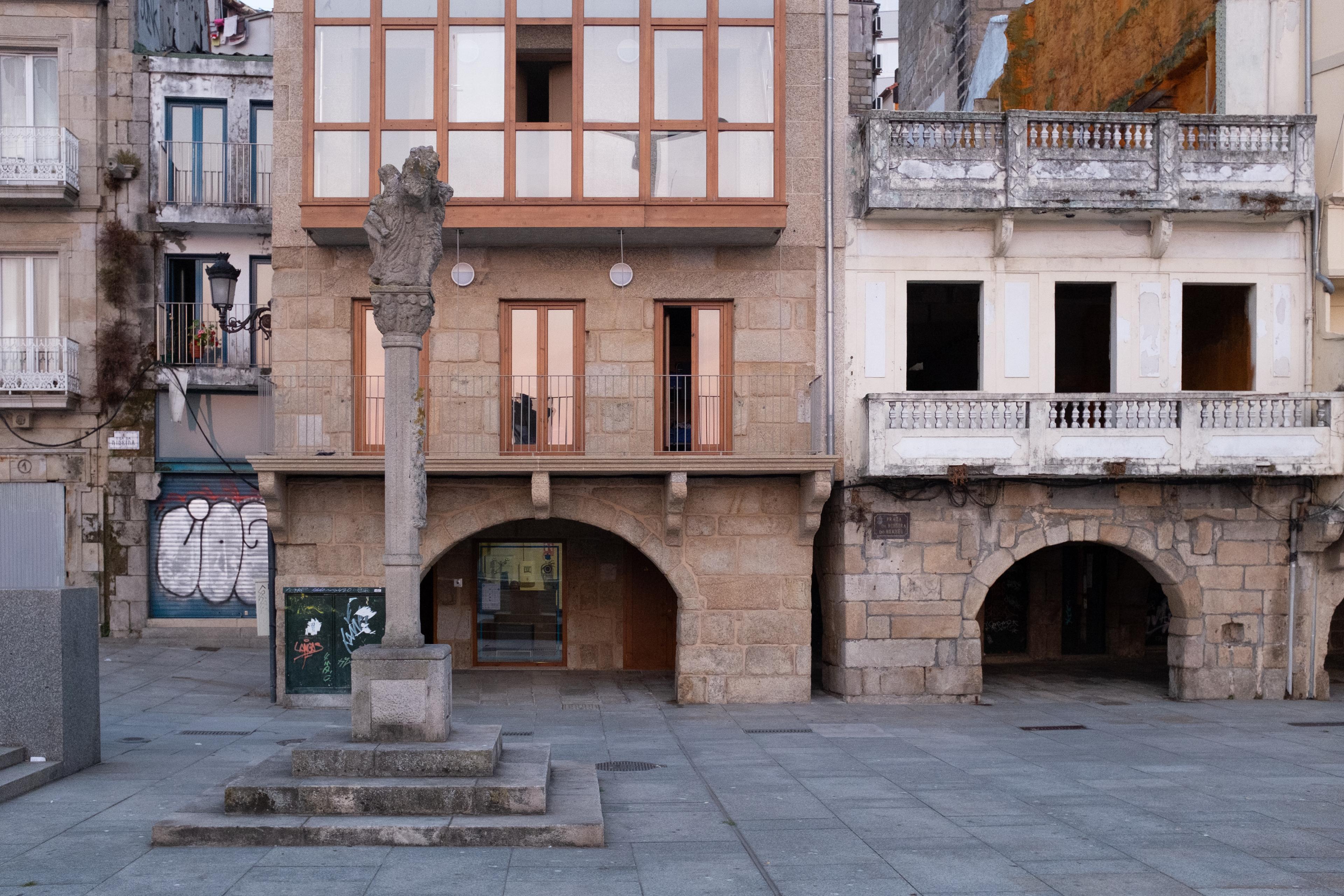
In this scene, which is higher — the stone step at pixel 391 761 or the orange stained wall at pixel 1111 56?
the orange stained wall at pixel 1111 56

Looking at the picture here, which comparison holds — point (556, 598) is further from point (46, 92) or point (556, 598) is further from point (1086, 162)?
point (46, 92)

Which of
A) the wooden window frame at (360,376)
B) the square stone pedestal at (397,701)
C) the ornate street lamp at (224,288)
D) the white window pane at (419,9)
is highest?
the white window pane at (419,9)

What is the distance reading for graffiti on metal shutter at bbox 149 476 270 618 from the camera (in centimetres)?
2153

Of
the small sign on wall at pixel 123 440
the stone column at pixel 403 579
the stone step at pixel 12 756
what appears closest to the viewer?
the stone column at pixel 403 579

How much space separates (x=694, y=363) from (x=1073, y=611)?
382 inches

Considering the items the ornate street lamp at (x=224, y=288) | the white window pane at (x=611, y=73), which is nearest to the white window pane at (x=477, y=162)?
the white window pane at (x=611, y=73)

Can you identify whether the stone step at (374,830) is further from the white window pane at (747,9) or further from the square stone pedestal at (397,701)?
the white window pane at (747,9)

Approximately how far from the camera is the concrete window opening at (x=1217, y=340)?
17.8 metres

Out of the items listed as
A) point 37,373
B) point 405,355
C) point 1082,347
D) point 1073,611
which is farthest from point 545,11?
point 1073,611

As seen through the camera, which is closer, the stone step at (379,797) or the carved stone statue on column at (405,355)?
the stone step at (379,797)

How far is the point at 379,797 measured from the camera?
8.80 m

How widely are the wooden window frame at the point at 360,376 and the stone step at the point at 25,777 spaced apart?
22.9 feet

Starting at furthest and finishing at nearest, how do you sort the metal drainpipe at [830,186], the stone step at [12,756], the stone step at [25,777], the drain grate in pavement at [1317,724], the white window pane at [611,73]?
the metal drainpipe at [830,186]
the white window pane at [611,73]
the drain grate in pavement at [1317,724]
the stone step at [12,756]
the stone step at [25,777]

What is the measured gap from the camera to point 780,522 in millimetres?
16875
